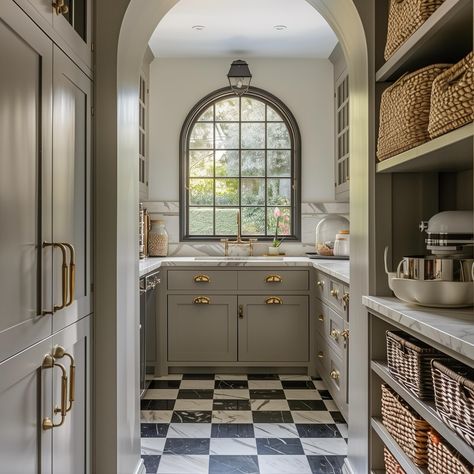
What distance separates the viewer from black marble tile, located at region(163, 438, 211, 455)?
2.73 m

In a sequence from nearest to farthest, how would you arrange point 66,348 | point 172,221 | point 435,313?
point 435,313, point 66,348, point 172,221

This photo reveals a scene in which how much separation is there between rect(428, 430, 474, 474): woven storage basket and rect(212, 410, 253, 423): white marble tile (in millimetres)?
1741

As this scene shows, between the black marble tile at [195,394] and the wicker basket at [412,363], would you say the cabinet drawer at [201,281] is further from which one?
the wicker basket at [412,363]

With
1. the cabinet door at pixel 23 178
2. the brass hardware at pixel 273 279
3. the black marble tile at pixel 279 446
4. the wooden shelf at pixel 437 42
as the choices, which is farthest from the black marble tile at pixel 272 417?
the wooden shelf at pixel 437 42

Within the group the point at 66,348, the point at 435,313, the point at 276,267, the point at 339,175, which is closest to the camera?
the point at 435,313

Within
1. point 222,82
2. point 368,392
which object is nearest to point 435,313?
point 368,392

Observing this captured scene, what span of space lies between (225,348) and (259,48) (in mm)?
2493

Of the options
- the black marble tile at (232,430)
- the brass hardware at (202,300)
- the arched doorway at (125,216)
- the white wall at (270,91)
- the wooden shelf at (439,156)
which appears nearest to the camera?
the wooden shelf at (439,156)

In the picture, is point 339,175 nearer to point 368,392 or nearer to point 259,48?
point 259,48

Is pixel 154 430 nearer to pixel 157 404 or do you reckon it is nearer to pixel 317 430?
pixel 157 404

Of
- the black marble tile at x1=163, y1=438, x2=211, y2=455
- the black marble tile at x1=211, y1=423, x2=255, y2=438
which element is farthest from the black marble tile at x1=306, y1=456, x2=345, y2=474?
the black marble tile at x1=163, y1=438, x2=211, y2=455

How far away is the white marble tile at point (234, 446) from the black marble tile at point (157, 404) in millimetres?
622

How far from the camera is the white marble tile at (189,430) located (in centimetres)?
294

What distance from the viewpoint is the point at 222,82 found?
15.6ft
